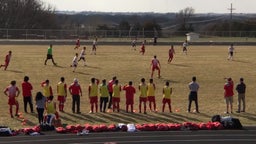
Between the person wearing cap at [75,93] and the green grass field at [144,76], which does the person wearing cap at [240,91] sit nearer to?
the green grass field at [144,76]

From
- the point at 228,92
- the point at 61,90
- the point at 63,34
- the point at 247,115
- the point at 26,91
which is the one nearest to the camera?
the point at 26,91

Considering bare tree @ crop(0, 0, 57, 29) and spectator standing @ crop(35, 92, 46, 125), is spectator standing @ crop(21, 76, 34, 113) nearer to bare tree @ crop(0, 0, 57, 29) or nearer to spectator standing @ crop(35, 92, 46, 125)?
spectator standing @ crop(35, 92, 46, 125)

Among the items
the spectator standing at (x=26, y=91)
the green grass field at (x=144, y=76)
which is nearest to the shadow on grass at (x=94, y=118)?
the green grass field at (x=144, y=76)

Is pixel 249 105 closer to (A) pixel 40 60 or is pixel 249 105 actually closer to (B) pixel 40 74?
(B) pixel 40 74

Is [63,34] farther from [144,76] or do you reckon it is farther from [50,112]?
[50,112]

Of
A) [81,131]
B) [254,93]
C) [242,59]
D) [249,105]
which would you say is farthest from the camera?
[242,59]

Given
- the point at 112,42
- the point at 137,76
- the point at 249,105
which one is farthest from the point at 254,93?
the point at 112,42

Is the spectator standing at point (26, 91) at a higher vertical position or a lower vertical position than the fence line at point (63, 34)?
lower

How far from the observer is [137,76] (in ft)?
115

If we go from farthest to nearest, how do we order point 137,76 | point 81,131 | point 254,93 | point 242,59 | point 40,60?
point 242,59 < point 40,60 < point 137,76 < point 254,93 < point 81,131

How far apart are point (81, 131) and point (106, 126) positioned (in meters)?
1.13

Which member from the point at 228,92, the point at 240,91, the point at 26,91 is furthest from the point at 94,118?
the point at 240,91

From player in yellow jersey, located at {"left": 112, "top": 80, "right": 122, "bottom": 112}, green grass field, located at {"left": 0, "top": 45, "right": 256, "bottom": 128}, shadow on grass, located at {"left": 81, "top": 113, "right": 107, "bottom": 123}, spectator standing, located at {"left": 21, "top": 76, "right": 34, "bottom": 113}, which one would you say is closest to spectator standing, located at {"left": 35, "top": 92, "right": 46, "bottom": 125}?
green grass field, located at {"left": 0, "top": 45, "right": 256, "bottom": 128}

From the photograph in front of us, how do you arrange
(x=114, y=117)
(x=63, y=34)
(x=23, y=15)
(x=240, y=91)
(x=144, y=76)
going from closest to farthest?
(x=114, y=117)
(x=240, y=91)
(x=144, y=76)
(x=63, y=34)
(x=23, y=15)
